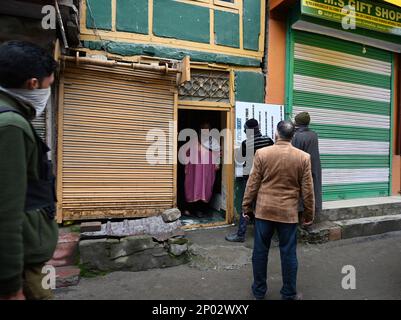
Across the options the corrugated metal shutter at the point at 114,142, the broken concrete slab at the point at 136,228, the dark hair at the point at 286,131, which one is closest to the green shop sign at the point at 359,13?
the corrugated metal shutter at the point at 114,142

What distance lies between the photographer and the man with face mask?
1481mm

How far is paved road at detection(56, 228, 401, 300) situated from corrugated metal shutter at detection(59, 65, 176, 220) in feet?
4.13

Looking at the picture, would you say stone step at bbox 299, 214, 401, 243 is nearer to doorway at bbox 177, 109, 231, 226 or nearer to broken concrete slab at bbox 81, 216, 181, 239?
doorway at bbox 177, 109, 231, 226

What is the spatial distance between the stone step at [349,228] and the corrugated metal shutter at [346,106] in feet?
3.63

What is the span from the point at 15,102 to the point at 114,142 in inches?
152

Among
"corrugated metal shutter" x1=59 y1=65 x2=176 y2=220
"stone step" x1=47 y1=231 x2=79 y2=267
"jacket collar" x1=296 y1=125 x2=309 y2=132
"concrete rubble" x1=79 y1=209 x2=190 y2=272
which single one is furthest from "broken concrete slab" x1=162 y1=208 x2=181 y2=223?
"jacket collar" x1=296 y1=125 x2=309 y2=132

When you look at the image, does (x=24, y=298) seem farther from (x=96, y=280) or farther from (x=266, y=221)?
(x=96, y=280)

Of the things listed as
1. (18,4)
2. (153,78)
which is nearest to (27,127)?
(18,4)

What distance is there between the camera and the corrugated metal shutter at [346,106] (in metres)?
7.05

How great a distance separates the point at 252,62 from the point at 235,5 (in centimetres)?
114

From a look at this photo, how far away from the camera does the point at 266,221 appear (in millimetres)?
3516

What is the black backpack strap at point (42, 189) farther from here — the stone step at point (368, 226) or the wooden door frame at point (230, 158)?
the stone step at point (368, 226)

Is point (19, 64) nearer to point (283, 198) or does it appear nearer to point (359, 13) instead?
point (283, 198)

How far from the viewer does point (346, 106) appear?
754 centimetres
